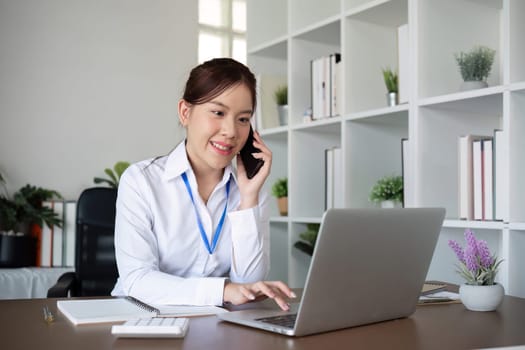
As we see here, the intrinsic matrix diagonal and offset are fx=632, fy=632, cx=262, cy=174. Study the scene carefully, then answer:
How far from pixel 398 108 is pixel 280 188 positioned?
1.04 m

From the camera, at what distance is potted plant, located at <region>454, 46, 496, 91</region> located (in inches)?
86.7

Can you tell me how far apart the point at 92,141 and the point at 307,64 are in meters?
1.56

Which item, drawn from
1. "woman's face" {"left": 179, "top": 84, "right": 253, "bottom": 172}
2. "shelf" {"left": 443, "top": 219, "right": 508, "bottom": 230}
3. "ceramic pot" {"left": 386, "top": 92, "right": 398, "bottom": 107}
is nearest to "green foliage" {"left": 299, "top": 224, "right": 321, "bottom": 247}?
"ceramic pot" {"left": 386, "top": 92, "right": 398, "bottom": 107}

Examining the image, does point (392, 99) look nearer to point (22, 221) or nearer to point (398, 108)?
point (398, 108)

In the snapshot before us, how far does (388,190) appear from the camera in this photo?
2.54 m

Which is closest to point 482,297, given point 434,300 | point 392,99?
point 434,300

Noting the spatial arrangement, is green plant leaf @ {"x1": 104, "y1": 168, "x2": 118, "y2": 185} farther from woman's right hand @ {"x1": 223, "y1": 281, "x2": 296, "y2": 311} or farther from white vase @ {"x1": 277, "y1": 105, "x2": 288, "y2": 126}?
woman's right hand @ {"x1": 223, "y1": 281, "x2": 296, "y2": 311}

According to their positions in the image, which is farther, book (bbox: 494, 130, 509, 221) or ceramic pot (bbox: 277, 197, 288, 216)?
ceramic pot (bbox: 277, 197, 288, 216)

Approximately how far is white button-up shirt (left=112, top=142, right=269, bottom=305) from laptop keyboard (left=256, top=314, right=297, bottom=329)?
535 mm

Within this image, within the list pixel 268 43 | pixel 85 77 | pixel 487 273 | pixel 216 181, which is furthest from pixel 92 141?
pixel 487 273

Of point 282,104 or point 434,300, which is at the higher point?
point 282,104

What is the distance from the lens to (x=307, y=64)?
10.3 ft

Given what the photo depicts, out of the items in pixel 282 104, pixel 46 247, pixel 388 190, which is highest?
pixel 282 104

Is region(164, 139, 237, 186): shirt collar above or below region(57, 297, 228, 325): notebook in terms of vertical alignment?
above
